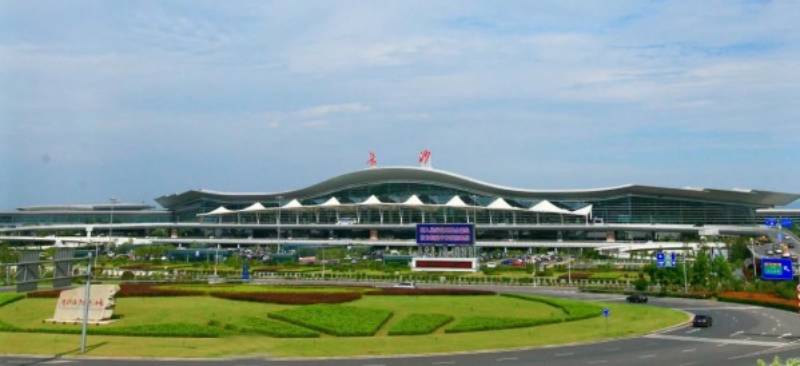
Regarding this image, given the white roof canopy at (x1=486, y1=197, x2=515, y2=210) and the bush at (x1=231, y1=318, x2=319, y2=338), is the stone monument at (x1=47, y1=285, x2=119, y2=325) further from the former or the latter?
the white roof canopy at (x1=486, y1=197, x2=515, y2=210)

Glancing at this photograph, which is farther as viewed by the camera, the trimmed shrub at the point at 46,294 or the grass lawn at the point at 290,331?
the trimmed shrub at the point at 46,294

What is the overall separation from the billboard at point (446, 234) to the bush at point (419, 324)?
4594cm

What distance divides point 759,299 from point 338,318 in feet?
111

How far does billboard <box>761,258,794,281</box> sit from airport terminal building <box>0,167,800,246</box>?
254ft

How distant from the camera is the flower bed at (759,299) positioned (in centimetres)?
4842

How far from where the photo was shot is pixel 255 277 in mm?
78438

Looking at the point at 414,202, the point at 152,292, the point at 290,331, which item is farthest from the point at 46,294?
the point at 414,202

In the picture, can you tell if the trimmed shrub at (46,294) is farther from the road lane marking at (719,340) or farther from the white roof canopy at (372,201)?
the white roof canopy at (372,201)

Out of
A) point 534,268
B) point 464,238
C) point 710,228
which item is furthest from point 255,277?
point 710,228

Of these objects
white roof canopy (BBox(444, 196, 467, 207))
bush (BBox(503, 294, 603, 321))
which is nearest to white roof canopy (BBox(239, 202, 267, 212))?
white roof canopy (BBox(444, 196, 467, 207))

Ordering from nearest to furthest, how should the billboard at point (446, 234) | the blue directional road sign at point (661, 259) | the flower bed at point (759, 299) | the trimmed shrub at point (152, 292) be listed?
the trimmed shrub at point (152, 292)
the flower bed at point (759, 299)
the blue directional road sign at point (661, 259)
the billboard at point (446, 234)

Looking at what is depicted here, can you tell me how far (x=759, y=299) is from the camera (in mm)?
52031

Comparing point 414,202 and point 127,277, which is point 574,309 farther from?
point 414,202

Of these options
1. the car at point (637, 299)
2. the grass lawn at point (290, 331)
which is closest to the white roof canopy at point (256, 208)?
the grass lawn at point (290, 331)
